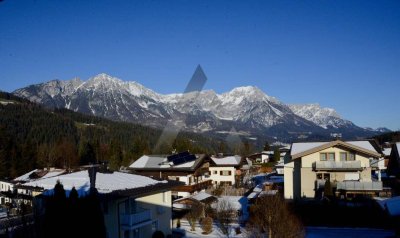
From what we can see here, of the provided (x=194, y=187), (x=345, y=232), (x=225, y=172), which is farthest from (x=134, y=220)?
(x=225, y=172)

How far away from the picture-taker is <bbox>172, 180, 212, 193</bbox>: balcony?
3909 cm

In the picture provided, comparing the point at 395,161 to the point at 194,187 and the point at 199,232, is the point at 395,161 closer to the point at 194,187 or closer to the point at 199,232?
the point at 199,232

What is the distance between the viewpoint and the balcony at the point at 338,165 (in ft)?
95.1

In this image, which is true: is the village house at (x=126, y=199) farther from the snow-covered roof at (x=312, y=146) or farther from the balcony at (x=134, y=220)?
the snow-covered roof at (x=312, y=146)

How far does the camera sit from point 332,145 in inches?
1176

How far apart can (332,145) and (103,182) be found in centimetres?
1905

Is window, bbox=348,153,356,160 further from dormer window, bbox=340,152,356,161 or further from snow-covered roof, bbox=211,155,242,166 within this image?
snow-covered roof, bbox=211,155,242,166

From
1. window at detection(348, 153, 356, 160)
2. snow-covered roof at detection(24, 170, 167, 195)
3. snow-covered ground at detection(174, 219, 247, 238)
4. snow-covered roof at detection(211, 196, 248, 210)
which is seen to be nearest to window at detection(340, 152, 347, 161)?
window at detection(348, 153, 356, 160)

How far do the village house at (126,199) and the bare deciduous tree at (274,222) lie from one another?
480 centimetres

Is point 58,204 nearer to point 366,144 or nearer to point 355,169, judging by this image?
point 355,169

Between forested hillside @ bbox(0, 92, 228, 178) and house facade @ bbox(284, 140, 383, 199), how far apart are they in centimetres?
3730

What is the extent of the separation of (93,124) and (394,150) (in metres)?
130

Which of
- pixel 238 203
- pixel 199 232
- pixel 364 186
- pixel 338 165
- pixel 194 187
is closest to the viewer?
pixel 199 232

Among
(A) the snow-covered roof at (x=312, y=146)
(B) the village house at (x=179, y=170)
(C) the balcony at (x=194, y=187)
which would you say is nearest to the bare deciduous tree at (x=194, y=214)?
(A) the snow-covered roof at (x=312, y=146)
